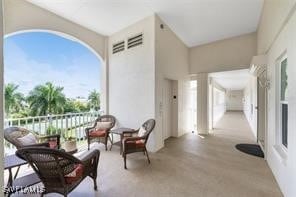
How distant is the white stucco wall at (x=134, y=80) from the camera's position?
4.07 m

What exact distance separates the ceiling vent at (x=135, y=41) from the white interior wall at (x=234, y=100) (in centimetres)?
1671

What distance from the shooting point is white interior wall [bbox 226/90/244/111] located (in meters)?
17.5

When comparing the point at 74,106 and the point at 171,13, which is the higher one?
the point at 171,13

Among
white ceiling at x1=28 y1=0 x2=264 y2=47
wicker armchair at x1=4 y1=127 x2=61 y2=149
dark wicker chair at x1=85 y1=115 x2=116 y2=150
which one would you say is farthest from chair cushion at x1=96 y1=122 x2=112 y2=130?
white ceiling at x1=28 y1=0 x2=264 y2=47

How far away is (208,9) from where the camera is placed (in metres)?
3.86

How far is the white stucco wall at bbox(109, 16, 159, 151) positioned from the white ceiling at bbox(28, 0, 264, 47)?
1.24ft

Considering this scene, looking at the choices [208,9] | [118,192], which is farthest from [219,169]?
[208,9]

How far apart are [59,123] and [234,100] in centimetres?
1855

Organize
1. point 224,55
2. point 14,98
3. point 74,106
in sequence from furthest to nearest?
point 74,106 → point 14,98 → point 224,55

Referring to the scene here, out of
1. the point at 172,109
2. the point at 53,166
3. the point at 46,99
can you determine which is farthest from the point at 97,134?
the point at 46,99

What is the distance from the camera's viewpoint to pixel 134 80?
4.45 metres

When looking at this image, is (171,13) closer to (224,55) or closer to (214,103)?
(224,55)

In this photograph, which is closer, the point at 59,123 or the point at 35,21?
the point at 35,21

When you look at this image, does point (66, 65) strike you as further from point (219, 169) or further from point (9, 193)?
point (219, 169)
